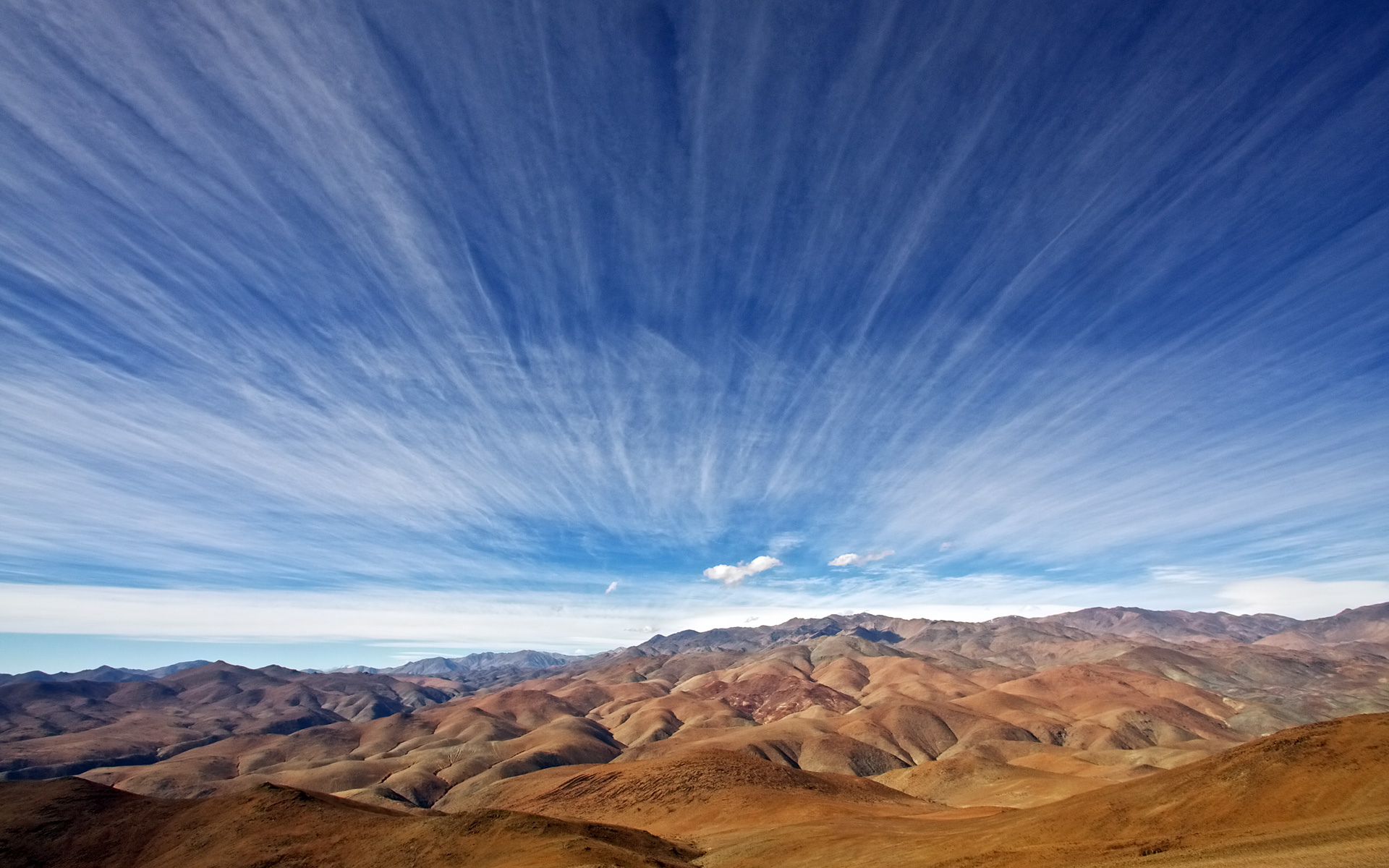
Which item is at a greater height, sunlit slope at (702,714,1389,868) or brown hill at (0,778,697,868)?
sunlit slope at (702,714,1389,868)

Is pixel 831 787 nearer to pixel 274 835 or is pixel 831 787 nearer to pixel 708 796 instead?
pixel 708 796

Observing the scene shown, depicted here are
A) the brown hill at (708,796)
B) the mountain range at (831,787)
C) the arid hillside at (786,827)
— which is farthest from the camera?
the brown hill at (708,796)

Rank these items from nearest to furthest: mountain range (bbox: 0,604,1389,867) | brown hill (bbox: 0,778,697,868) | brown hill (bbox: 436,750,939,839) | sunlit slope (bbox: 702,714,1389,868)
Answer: sunlit slope (bbox: 702,714,1389,868)
mountain range (bbox: 0,604,1389,867)
brown hill (bbox: 0,778,697,868)
brown hill (bbox: 436,750,939,839)

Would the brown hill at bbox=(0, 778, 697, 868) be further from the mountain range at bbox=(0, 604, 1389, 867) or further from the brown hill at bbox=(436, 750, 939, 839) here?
the brown hill at bbox=(436, 750, 939, 839)

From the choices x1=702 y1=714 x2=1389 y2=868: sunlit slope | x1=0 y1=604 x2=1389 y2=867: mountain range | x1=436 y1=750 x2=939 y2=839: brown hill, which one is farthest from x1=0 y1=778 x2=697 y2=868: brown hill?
x1=436 y1=750 x2=939 y2=839: brown hill

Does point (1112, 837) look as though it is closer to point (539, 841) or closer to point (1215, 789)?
point (1215, 789)

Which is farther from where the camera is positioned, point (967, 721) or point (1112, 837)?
point (967, 721)

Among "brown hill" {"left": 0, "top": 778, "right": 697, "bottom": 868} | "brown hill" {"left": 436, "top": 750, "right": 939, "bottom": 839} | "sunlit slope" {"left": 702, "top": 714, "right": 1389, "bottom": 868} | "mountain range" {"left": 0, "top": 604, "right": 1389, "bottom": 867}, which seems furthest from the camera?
"brown hill" {"left": 436, "top": 750, "right": 939, "bottom": 839}

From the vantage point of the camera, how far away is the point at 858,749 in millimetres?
144750

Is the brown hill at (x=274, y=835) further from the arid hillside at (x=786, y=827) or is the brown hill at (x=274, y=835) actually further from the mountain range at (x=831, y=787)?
the mountain range at (x=831, y=787)

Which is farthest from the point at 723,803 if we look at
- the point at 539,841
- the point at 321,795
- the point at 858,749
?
the point at 858,749

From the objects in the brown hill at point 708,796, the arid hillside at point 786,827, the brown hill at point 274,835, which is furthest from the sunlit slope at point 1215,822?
the brown hill at point 708,796

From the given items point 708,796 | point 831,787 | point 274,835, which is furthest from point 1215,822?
point 274,835

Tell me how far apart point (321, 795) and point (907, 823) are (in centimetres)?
5532
